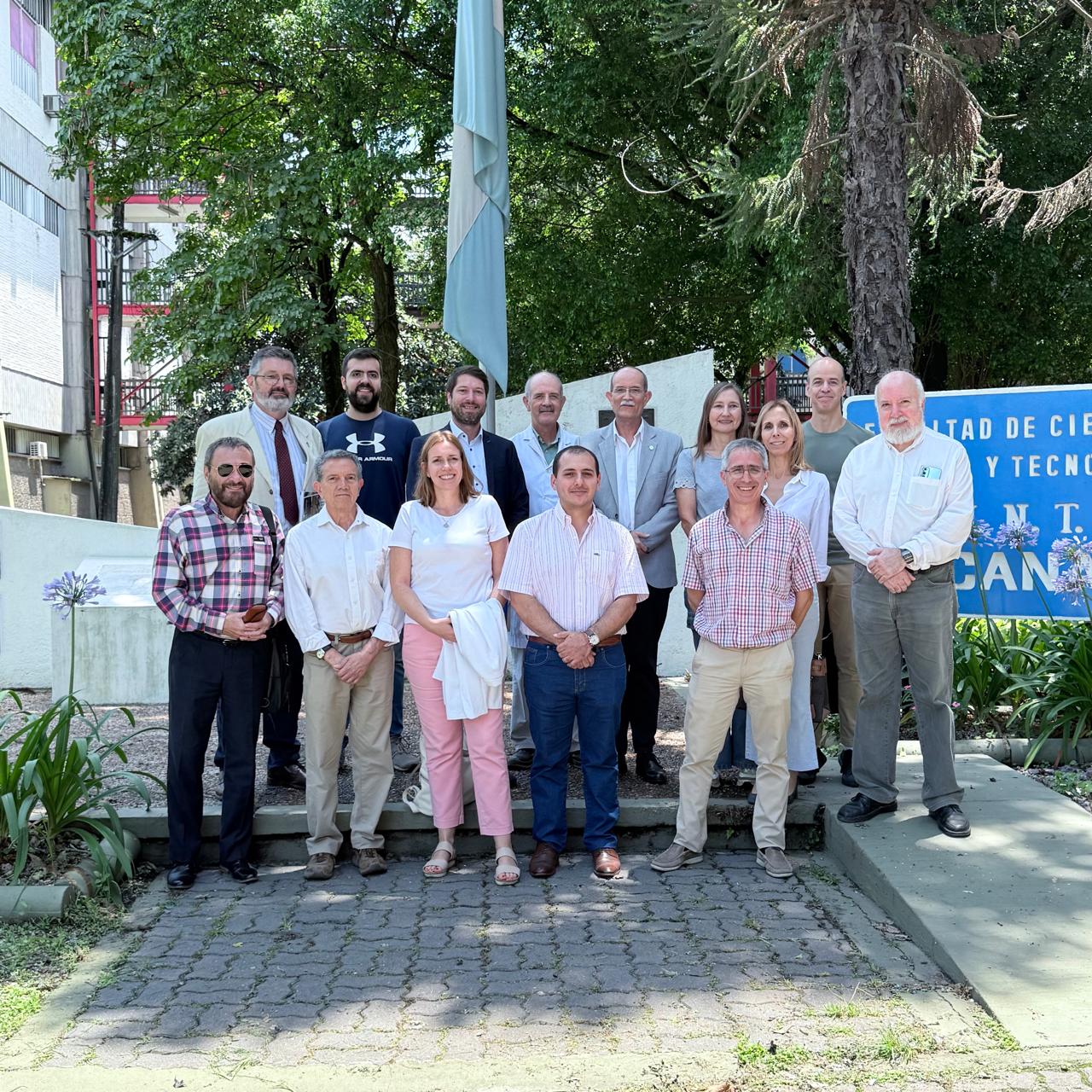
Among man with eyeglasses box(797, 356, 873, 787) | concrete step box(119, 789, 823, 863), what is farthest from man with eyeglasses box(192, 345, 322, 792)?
man with eyeglasses box(797, 356, 873, 787)

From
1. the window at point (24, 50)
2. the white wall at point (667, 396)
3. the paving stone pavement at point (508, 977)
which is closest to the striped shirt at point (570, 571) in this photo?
the paving stone pavement at point (508, 977)

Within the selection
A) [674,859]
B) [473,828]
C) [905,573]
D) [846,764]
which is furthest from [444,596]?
[846,764]

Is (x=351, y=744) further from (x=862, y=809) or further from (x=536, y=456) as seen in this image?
(x=862, y=809)

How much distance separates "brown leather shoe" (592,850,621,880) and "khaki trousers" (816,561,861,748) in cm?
149

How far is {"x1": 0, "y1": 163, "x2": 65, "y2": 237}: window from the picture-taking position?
24.0 m

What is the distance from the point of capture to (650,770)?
21.2 ft

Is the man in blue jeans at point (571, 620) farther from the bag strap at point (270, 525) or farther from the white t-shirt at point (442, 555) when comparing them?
the bag strap at point (270, 525)

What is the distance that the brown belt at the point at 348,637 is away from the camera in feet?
18.3

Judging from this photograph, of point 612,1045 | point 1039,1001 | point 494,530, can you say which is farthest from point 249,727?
point 1039,1001

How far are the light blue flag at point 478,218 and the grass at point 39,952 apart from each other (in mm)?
3647

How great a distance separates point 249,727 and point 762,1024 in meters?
2.65

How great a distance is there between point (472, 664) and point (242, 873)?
1.39 meters

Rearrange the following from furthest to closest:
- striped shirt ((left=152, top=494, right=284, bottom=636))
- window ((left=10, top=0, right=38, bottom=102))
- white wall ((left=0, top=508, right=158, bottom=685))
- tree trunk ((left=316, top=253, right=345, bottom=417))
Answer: window ((left=10, top=0, right=38, bottom=102)), tree trunk ((left=316, top=253, right=345, bottom=417)), white wall ((left=0, top=508, right=158, bottom=685)), striped shirt ((left=152, top=494, right=284, bottom=636))

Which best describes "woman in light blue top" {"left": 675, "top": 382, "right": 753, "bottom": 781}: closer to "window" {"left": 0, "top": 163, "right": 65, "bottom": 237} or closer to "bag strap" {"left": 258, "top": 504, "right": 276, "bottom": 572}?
"bag strap" {"left": 258, "top": 504, "right": 276, "bottom": 572}
